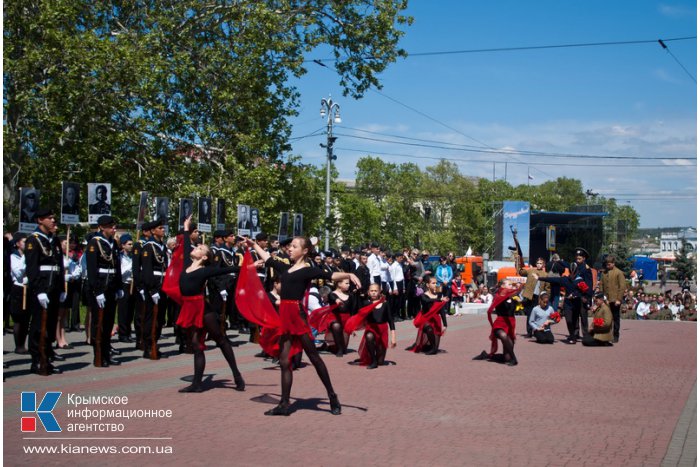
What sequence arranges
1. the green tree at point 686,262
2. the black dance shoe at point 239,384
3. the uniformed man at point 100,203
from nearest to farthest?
the black dance shoe at point 239,384
the uniformed man at point 100,203
the green tree at point 686,262

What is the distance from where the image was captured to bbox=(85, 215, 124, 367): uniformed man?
12.9 m

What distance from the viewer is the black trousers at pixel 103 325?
42.1 ft

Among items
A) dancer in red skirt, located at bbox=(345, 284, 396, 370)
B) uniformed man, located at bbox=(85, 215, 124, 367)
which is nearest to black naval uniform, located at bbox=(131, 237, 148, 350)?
uniformed man, located at bbox=(85, 215, 124, 367)

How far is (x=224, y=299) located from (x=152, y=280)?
190 centimetres

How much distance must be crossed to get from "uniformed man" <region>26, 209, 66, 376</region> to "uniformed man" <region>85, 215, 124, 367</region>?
861 mm

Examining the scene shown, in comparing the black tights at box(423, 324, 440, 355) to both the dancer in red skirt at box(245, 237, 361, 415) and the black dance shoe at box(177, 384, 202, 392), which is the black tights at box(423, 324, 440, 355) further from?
the dancer in red skirt at box(245, 237, 361, 415)

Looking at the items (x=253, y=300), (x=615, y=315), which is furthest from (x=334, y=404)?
(x=615, y=315)

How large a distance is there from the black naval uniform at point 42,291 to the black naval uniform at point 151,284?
2216mm

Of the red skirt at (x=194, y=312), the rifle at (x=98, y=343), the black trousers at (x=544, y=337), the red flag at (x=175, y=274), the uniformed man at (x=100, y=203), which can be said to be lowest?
the black trousers at (x=544, y=337)

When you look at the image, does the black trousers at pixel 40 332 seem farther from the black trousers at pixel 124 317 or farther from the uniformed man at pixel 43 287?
the black trousers at pixel 124 317

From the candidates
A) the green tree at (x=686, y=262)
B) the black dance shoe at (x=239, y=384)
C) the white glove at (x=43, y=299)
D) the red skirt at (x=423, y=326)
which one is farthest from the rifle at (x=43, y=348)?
the green tree at (x=686, y=262)

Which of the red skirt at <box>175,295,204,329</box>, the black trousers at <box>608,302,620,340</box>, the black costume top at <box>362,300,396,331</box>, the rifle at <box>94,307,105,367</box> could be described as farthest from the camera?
the black trousers at <box>608,302,620,340</box>

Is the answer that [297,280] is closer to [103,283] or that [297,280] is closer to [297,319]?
[297,319]

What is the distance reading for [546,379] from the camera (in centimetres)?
1309
